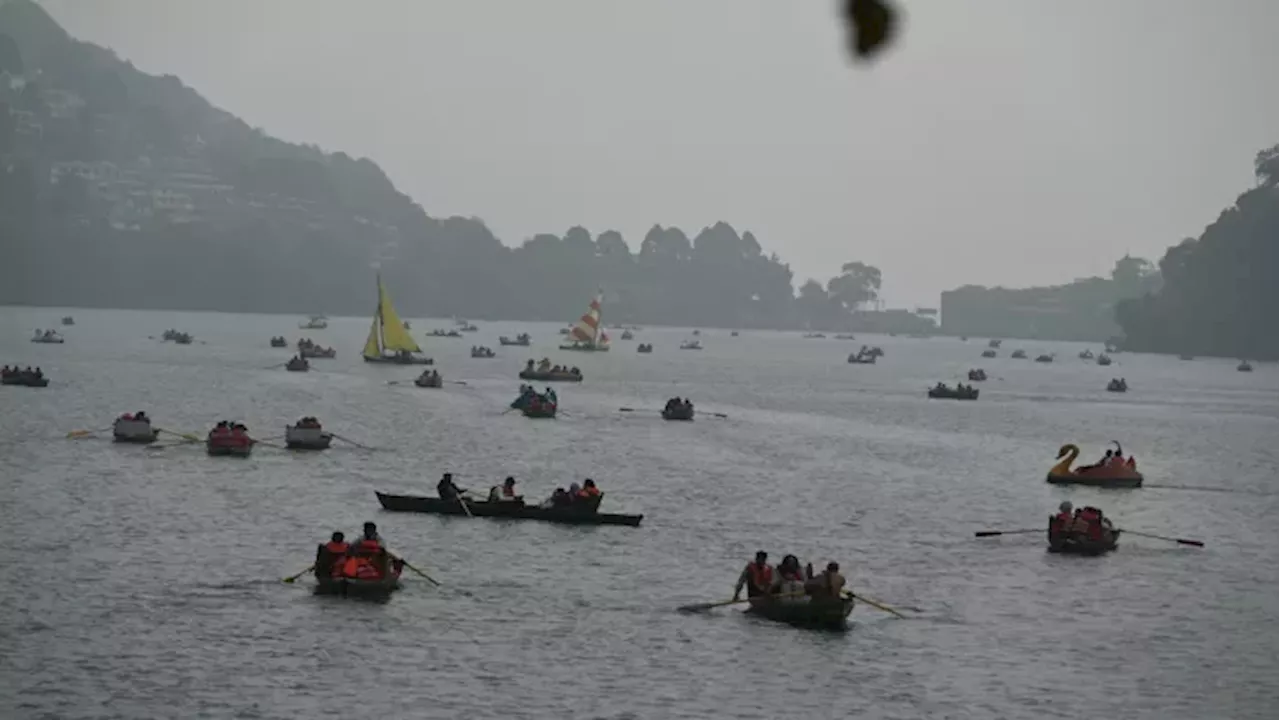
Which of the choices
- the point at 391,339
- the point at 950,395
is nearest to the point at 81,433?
the point at 391,339

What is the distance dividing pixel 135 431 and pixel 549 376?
84526 mm

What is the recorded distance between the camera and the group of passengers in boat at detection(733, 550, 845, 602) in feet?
177

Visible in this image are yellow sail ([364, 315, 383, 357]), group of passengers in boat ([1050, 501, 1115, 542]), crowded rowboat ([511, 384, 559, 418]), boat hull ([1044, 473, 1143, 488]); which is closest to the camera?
group of passengers in boat ([1050, 501, 1115, 542])

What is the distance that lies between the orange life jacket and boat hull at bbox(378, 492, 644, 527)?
18.8 metres

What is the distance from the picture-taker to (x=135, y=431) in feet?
333

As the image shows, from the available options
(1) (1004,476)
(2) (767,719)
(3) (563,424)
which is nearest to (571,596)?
(2) (767,719)

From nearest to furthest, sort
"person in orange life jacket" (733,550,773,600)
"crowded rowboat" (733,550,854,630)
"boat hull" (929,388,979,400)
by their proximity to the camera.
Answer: "crowded rowboat" (733,550,854,630)
"person in orange life jacket" (733,550,773,600)
"boat hull" (929,388,979,400)

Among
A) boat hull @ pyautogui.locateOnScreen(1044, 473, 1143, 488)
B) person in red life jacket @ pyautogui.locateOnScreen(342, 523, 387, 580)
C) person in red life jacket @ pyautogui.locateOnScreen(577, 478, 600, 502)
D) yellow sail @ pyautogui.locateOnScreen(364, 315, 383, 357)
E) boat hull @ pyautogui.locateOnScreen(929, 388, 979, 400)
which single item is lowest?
person in red life jacket @ pyautogui.locateOnScreen(342, 523, 387, 580)

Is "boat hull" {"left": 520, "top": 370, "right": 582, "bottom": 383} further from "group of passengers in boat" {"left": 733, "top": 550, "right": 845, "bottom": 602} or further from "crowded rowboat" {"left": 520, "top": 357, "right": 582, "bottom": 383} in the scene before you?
"group of passengers in boat" {"left": 733, "top": 550, "right": 845, "bottom": 602}

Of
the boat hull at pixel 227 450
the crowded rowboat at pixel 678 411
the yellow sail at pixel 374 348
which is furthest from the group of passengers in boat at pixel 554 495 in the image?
the yellow sail at pixel 374 348

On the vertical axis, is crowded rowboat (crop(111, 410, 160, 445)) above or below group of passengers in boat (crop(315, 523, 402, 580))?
above

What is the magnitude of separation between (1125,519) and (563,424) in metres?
54.5

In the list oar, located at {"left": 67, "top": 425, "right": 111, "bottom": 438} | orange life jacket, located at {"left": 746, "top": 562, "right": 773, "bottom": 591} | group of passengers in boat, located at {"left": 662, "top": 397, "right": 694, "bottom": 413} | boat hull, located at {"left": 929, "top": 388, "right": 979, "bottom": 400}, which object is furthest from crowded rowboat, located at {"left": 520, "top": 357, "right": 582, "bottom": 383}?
orange life jacket, located at {"left": 746, "top": 562, "right": 773, "bottom": 591}

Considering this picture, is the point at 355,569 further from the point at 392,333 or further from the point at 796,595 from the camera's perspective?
the point at 392,333
